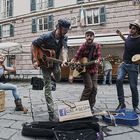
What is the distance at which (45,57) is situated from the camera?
513 centimetres

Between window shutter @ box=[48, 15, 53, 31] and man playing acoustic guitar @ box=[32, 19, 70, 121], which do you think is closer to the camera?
man playing acoustic guitar @ box=[32, 19, 70, 121]

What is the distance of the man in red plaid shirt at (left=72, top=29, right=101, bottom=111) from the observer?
580 centimetres

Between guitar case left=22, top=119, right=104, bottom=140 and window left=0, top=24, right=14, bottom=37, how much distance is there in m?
22.1

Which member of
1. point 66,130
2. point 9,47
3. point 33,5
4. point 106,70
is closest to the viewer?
point 66,130

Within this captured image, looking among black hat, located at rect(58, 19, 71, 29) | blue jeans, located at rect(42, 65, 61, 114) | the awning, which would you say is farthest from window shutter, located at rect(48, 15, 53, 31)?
black hat, located at rect(58, 19, 71, 29)

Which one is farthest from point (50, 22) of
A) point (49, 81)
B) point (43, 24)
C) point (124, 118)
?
point (124, 118)

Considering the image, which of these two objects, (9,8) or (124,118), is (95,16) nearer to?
(9,8)

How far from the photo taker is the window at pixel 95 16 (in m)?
20.4

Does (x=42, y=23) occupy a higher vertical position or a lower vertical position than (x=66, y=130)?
higher

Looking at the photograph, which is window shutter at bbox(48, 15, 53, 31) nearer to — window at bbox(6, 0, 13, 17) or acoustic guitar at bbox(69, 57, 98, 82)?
window at bbox(6, 0, 13, 17)

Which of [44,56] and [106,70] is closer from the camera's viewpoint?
[44,56]

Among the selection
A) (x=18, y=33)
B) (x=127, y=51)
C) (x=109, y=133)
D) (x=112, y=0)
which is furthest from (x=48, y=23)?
(x=109, y=133)

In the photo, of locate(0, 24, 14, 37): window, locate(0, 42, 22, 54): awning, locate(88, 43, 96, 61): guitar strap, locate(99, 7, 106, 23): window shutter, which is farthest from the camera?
locate(0, 24, 14, 37): window

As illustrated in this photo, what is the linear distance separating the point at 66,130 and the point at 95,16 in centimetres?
1726
